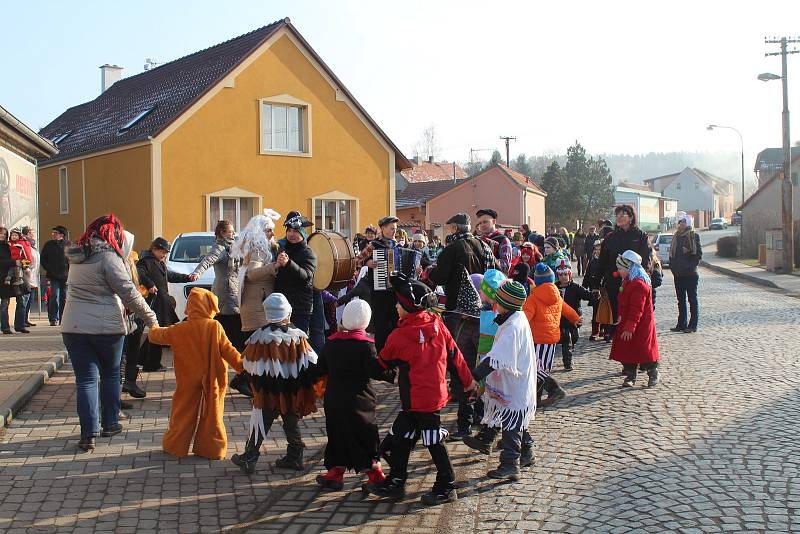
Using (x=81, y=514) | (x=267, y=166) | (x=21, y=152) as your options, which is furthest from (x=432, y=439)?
(x=267, y=166)

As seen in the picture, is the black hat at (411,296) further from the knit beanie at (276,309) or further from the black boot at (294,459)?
the black boot at (294,459)

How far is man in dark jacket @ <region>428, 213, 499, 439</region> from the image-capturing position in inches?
308

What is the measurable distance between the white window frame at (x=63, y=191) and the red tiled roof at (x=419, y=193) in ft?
89.6

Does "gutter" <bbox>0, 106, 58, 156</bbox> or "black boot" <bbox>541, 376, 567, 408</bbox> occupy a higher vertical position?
"gutter" <bbox>0, 106, 58, 156</bbox>

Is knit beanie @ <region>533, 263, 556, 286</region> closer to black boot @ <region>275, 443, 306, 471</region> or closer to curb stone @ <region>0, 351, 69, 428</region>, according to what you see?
black boot @ <region>275, 443, 306, 471</region>

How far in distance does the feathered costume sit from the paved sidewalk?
288cm

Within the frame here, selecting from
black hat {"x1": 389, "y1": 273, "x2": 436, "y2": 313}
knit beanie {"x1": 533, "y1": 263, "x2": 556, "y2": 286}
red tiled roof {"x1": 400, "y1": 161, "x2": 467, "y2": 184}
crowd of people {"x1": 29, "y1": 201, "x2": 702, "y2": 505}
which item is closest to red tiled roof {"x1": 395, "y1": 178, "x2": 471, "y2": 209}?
red tiled roof {"x1": 400, "y1": 161, "x2": 467, "y2": 184}

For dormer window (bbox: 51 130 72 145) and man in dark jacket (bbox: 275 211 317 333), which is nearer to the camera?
man in dark jacket (bbox: 275 211 317 333)

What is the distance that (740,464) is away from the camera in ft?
20.3

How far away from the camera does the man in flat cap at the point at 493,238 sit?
1018 cm

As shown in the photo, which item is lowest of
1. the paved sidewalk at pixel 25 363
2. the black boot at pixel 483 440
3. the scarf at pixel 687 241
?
the black boot at pixel 483 440

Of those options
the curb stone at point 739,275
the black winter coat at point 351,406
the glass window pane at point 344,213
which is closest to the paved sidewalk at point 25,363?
the black winter coat at point 351,406

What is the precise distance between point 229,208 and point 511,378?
19.9 m

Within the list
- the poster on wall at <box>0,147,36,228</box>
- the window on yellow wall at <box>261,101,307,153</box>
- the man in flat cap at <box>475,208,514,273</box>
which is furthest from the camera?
the window on yellow wall at <box>261,101,307,153</box>
